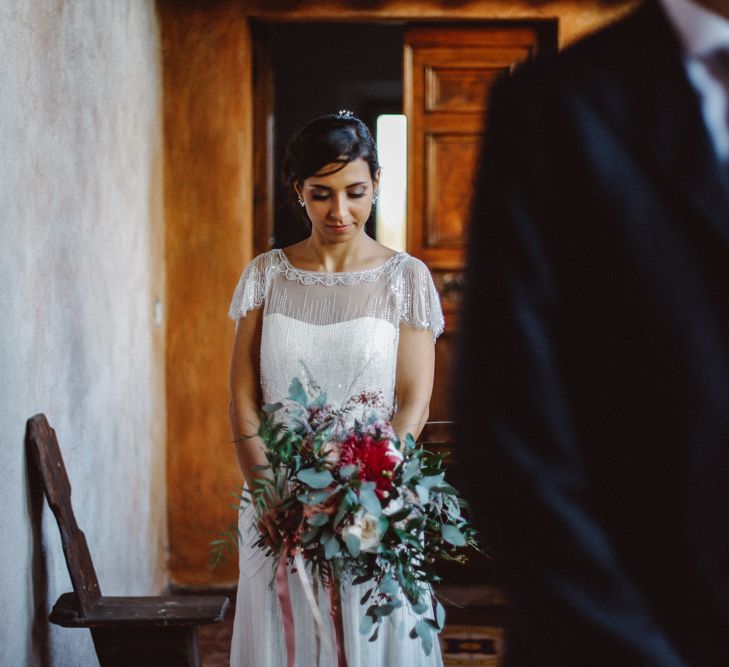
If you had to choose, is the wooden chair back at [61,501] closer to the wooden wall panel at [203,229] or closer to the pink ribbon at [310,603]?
the pink ribbon at [310,603]

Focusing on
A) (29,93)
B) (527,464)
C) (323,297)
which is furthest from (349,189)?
(527,464)

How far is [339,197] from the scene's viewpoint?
8.55 feet

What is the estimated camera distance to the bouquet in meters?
2.01

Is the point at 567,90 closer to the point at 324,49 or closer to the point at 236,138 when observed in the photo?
the point at 236,138

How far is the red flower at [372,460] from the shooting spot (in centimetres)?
205

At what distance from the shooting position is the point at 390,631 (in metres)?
2.49

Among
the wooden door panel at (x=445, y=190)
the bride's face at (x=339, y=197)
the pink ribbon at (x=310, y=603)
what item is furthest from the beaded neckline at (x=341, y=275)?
the wooden door panel at (x=445, y=190)

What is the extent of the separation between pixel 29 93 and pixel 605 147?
2.53m

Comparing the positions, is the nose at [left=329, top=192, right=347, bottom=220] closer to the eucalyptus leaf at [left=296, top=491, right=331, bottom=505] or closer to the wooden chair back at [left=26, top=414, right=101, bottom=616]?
the eucalyptus leaf at [left=296, top=491, right=331, bottom=505]

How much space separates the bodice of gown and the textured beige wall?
698 mm

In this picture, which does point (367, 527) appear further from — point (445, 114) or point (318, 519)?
point (445, 114)

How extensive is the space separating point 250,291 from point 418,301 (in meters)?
0.48

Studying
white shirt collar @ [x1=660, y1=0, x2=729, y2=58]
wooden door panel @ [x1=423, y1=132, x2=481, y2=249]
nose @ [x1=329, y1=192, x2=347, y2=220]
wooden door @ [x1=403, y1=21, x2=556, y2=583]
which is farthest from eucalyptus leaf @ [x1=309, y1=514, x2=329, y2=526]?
wooden door panel @ [x1=423, y1=132, x2=481, y2=249]

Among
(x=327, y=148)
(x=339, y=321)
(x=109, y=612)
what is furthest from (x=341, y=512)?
(x=109, y=612)
